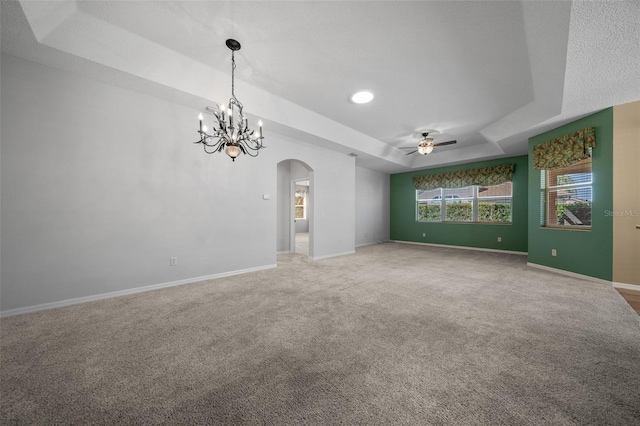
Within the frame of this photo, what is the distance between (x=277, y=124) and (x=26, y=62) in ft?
9.32

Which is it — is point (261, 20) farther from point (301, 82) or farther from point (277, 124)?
point (277, 124)

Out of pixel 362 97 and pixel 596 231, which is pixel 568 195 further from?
pixel 362 97

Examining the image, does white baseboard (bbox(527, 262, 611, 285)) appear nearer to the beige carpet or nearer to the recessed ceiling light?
the beige carpet

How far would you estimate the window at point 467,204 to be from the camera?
6660 millimetres

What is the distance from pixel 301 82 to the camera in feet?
11.0

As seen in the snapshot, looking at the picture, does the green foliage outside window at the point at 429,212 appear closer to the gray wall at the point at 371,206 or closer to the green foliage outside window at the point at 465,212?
the green foliage outside window at the point at 465,212

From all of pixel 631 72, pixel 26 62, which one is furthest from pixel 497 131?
pixel 26 62

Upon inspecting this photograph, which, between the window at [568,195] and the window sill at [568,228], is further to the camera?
the window at [568,195]

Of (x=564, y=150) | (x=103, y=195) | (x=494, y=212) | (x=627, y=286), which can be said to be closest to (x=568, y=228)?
(x=627, y=286)

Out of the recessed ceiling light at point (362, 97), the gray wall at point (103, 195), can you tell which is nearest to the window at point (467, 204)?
the recessed ceiling light at point (362, 97)

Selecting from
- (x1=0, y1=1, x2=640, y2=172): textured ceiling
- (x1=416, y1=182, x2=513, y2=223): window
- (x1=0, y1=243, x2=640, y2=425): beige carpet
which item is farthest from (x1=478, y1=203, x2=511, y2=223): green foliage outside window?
(x1=0, y1=243, x2=640, y2=425): beige carpet

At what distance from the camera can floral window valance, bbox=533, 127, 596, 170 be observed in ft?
12.2

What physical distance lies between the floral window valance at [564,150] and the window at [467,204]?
223 centimetres

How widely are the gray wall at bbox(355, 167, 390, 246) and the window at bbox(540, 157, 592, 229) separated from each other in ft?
14.4
